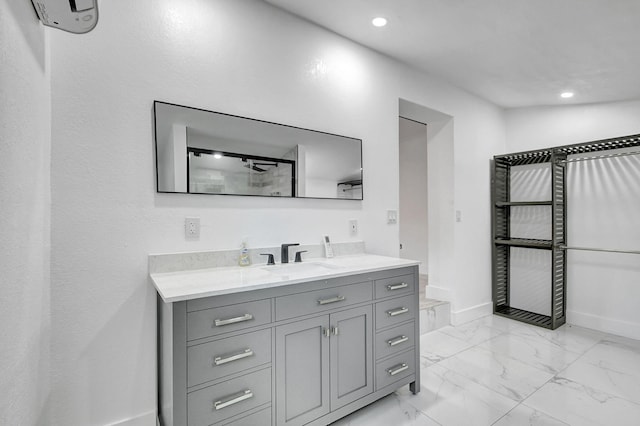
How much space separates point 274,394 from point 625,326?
3683 millimetres

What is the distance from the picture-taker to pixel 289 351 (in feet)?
4.92

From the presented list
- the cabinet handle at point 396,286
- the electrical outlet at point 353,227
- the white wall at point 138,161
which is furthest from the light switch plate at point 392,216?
the cabinet handle at point 396,286

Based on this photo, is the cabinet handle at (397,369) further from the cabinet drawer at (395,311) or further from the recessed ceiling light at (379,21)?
the recessed ceiling light at (379,21)

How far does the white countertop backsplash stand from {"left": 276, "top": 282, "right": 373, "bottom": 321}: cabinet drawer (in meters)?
0.09

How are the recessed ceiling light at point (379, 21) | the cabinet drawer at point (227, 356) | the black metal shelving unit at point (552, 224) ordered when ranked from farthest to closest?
the black metal shelving unit at point (552, 224) < the recessed ceiling light at point (379, 21) < the cabinet drawer at point (227, 356)

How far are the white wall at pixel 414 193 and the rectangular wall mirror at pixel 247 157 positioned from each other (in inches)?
112

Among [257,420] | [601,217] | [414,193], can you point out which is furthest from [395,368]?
[414,193]

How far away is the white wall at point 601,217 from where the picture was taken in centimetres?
302

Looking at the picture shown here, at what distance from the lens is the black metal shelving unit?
319 centimetres

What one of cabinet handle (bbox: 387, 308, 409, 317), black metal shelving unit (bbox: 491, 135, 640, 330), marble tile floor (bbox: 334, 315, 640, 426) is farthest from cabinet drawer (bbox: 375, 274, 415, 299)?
black metal shelving unit (bbox: 491, 135, 640, 330)

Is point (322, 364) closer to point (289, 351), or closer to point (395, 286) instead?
point (289, 351)

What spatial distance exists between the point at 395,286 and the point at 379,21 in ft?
6.26

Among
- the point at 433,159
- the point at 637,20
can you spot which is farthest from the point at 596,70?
the point at 433,159

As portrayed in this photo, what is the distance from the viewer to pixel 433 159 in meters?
3.50
